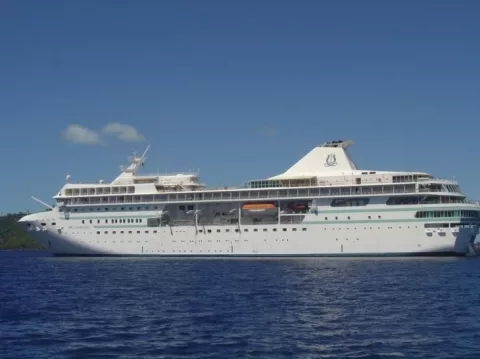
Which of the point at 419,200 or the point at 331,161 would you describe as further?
the point at 331,161

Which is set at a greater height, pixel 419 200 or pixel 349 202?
pixel 349 202

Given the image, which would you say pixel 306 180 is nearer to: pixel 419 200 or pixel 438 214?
pixel 419 200

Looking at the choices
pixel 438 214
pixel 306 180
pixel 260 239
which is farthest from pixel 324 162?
pixel 438 214

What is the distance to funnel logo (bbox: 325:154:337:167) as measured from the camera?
249 feet

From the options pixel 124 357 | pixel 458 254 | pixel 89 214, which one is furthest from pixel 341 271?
pixel 89 214

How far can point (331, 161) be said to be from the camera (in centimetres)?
7600

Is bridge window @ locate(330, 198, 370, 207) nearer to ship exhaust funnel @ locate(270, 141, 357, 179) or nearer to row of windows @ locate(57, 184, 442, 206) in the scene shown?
row of windows @ locate(57, 184, 442, 206)

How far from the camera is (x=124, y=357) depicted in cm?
2184

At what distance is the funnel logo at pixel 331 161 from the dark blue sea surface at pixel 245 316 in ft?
87.8

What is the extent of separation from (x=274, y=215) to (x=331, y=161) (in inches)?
347

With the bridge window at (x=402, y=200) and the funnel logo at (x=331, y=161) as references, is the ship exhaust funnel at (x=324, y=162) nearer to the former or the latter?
the funnel logo at (x=331, y=161)

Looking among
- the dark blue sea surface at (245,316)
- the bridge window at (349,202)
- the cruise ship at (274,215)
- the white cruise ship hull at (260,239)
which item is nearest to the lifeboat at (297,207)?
the cruise ship at (274,215)

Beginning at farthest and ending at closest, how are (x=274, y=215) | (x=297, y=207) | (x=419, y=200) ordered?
(x=274, y=215) < (x=297, y=207) < (x=419, y=200)

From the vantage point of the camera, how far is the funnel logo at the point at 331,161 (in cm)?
7588
